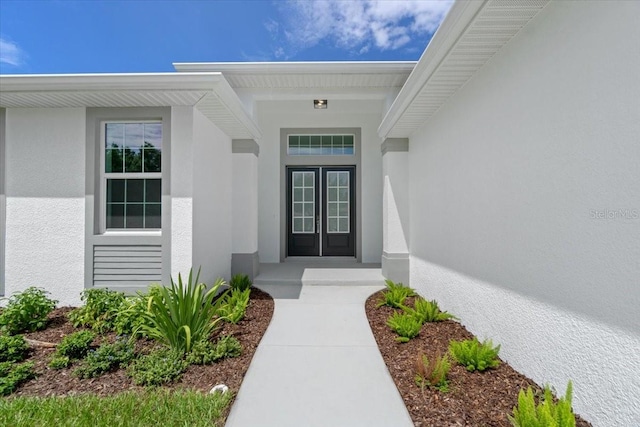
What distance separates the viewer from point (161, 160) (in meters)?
4.31

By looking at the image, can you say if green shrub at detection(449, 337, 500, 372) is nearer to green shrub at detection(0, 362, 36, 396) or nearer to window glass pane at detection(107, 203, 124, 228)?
green shrub at detection(0, 362, 36, 396)

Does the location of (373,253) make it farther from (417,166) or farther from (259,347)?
(259,347)

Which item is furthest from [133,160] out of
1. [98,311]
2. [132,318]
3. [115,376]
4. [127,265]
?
[115,376]

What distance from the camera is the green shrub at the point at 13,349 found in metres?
3.08

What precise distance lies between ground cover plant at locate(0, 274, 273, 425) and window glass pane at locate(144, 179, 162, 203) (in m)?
1.53

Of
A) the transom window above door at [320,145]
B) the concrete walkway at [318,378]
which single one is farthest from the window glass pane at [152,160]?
the transom window above door at [320,145]

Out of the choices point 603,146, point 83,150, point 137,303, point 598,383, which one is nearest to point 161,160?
point 83,150

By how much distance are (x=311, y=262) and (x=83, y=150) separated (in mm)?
5097

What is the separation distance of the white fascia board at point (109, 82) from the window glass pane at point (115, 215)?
5.40 ft

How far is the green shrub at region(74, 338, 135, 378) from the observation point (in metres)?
2.81

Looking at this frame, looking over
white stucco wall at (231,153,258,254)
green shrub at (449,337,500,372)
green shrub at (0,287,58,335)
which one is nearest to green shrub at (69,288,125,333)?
green shrub at (0,287,58,335)

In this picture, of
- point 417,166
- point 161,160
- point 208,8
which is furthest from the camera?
point 208,8

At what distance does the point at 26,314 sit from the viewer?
12.2ft

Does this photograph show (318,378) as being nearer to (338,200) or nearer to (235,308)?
(235,308)
